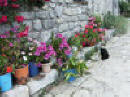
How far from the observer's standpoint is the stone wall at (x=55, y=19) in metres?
2.86

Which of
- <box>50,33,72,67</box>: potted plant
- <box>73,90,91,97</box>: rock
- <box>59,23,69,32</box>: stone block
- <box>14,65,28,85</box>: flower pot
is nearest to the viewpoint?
<box>14,65,28,85</box>: flower pot

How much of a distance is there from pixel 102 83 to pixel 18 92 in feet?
4.95

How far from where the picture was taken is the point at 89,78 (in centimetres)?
304

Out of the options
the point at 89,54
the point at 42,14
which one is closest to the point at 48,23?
the point at 42,14

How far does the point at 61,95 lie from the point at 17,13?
1508 millimetres

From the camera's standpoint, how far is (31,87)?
7.43 ft

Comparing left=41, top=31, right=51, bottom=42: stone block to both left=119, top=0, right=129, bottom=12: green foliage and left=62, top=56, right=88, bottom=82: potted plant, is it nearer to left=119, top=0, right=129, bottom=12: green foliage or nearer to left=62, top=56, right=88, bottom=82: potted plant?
left=62, top=56, right=88, bottom=82: potted plant

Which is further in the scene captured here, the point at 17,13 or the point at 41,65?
the point at 41,65

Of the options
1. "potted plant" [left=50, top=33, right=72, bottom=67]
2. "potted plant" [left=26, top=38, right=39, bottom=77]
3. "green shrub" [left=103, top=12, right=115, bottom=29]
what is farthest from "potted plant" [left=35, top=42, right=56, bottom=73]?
"green shrub" [left=103, top=12, right=115, bottom=29]

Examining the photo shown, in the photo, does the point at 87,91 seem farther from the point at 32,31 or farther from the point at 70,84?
the point at 32,31

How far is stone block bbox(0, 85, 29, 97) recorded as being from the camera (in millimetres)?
1973

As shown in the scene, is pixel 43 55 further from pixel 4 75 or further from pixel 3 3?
pixel 3 3

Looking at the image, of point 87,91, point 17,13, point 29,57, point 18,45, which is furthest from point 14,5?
point 87,91


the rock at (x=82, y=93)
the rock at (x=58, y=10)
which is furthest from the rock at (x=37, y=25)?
the rock at (x=82, y=93)
